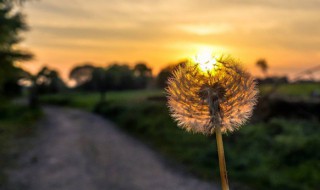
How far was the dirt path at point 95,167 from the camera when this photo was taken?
1443 cm

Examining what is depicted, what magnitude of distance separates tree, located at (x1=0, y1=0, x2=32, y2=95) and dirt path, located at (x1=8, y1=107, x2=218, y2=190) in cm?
697

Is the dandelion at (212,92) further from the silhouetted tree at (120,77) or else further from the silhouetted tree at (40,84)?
the silhouetted tree at (120,77)

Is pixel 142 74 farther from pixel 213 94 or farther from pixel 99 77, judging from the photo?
pixel 213 94

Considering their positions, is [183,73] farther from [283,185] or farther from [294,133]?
[294,133]

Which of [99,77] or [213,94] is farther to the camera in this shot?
[99,77]

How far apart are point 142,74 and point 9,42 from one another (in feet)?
109

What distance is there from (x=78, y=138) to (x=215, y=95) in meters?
22.3

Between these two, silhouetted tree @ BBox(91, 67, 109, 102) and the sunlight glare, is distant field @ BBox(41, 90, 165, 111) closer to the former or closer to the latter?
silhouetted tree @ BBox(91, 67, 109, 102)

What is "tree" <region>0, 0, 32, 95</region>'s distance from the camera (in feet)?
87.7

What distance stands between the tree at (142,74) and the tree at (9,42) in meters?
25.4

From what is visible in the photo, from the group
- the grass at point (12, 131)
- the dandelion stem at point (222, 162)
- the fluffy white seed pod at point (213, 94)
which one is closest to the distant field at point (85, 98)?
the grass at point (12, 131)

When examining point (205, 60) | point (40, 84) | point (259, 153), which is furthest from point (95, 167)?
point (40, 84)

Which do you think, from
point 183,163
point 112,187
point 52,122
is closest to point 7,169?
point 112,187

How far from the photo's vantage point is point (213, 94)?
3047 millimetres
